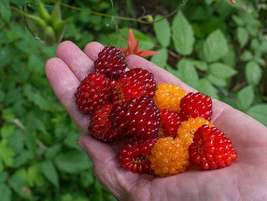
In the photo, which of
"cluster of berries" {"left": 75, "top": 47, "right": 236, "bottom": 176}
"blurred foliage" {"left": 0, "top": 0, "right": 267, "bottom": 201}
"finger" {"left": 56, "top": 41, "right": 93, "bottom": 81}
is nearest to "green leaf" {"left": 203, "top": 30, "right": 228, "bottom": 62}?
"blurred foliage" {"left": 0, "top": 0, "right": 267, "bottom": 201}

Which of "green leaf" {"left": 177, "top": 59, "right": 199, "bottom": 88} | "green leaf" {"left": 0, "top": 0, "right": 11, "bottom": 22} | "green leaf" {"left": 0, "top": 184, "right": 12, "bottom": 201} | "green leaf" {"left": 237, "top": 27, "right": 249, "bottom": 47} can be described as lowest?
"green leaf" {"left": 0, "top": 184, "right": 12, "bottom": 201}

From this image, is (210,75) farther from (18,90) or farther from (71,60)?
(18,90)

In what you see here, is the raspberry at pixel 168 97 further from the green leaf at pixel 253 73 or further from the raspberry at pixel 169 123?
the green leaf at pixel 253 73

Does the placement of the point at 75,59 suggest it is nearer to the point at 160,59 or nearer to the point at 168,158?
the point at 160,59

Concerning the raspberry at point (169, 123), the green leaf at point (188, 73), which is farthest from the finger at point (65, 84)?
the green leaf at point (188, 73)

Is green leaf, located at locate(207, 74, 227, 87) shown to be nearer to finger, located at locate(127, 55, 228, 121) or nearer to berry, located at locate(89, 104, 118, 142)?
finger, located at locate(127, 55, 228, 121)

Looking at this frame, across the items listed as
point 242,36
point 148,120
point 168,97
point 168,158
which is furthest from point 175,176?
point 242,36

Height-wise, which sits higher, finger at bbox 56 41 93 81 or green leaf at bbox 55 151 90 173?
finger at bbox 56 41 93 81
